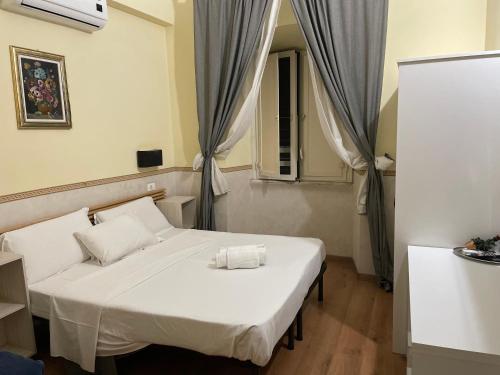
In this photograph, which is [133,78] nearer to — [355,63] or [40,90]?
[40,90]

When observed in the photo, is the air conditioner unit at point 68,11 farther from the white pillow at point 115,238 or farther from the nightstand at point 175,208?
the nightstand at point 175,208

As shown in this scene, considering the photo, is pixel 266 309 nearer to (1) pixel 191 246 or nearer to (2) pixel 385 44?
(1) pixel 191 246

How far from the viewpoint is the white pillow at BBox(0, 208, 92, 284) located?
2342 mm

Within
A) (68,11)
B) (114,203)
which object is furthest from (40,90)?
(114,203)

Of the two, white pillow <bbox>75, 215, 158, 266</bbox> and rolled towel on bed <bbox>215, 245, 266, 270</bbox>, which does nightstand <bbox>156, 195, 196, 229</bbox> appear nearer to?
white pillow <bbox>75, 215, 158, 266</bbox>

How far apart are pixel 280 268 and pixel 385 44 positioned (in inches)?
81.6

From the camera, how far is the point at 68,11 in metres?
2.73

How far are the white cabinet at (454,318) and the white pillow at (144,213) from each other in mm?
2246

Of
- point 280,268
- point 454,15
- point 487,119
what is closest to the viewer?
point 487,119

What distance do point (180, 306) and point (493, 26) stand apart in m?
2.89

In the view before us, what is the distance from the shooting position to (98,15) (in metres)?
2.95

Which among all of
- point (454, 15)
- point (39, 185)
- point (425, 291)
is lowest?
point (425, 291)

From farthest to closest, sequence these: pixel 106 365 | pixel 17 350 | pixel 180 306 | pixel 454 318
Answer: pixel 17 350, pixel 106 365, pixel 180 306, pixel 454 318

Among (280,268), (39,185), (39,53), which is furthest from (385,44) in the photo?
(39,185)
